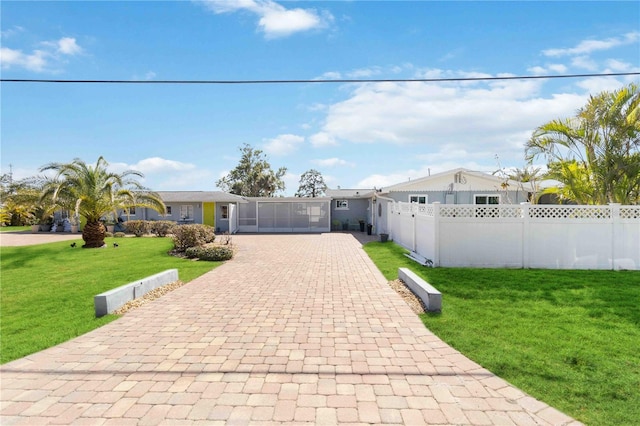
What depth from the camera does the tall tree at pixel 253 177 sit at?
45.8 m

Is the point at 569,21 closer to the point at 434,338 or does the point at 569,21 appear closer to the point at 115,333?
the point at 434,338

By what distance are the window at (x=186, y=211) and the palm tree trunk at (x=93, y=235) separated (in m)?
10.7

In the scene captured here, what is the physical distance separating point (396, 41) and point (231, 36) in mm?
4561

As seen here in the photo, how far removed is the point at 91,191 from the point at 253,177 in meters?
30.3

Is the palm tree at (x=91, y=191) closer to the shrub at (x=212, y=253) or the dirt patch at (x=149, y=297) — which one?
the shrub at (x=212, y=253)

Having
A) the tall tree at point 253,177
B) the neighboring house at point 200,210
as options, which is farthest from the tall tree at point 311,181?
the neighboring house at point 200,210

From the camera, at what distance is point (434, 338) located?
4.76 metres

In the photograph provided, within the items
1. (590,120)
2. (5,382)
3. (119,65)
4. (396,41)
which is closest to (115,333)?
(5,382)

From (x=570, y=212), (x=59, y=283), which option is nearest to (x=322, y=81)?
(x=570, y=212)

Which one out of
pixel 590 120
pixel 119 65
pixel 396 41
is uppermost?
pixel 396 41

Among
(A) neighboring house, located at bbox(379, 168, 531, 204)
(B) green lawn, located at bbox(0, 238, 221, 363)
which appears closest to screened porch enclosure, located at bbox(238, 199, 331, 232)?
(A) neighboring house, located at bbox(379, 168, 531, 204)

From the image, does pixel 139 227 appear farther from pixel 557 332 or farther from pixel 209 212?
pixel 557 332

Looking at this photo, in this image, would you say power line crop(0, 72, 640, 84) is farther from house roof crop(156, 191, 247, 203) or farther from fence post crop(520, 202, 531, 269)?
house roof crop(156, 191, 247, 203)

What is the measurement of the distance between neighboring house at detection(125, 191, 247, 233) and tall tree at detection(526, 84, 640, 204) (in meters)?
20.3
